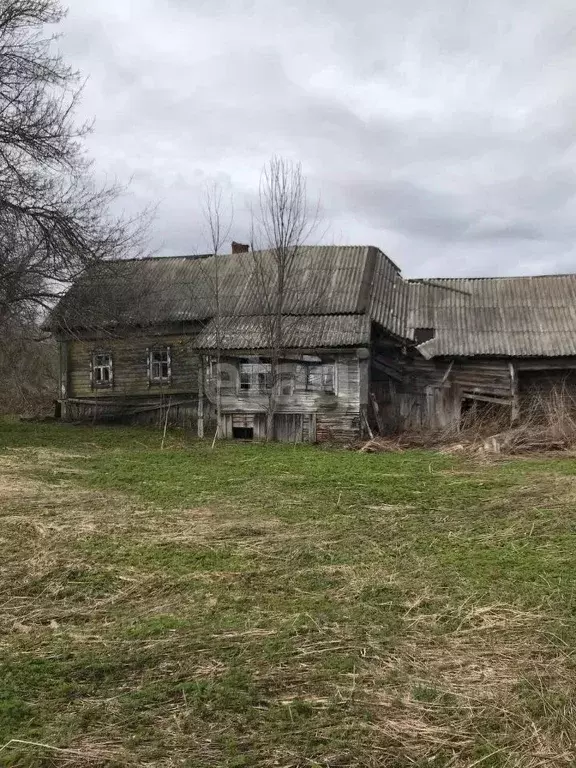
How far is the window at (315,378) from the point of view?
56.8 ft

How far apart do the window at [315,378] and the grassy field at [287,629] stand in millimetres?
Answer: 8650

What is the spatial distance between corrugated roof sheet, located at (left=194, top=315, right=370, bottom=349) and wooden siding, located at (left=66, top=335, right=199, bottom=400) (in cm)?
264

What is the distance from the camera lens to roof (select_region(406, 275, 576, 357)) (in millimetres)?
18672

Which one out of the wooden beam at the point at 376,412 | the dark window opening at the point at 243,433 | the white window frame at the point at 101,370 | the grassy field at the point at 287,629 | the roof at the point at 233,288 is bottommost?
the grassy field at the point at 287,629

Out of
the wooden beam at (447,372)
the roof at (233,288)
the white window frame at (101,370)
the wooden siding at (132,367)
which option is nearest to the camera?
the roof at (233,288)

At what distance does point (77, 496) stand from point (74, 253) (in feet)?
25.7

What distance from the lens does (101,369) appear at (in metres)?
22.7

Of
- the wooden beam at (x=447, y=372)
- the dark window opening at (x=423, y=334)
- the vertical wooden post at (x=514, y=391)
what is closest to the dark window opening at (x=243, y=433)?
the dark window opening at (x=423, y=334)

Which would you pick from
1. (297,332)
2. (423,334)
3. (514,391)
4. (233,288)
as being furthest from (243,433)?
(514,391)

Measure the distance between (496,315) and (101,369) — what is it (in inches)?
536

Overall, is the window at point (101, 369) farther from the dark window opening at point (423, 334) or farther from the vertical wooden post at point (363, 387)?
the dark window opening at point (423, 334)

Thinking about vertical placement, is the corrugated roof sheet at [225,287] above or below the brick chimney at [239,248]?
below

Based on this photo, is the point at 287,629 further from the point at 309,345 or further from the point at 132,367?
the point at 132,367

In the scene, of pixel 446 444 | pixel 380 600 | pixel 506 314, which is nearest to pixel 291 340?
pixel 446 444
